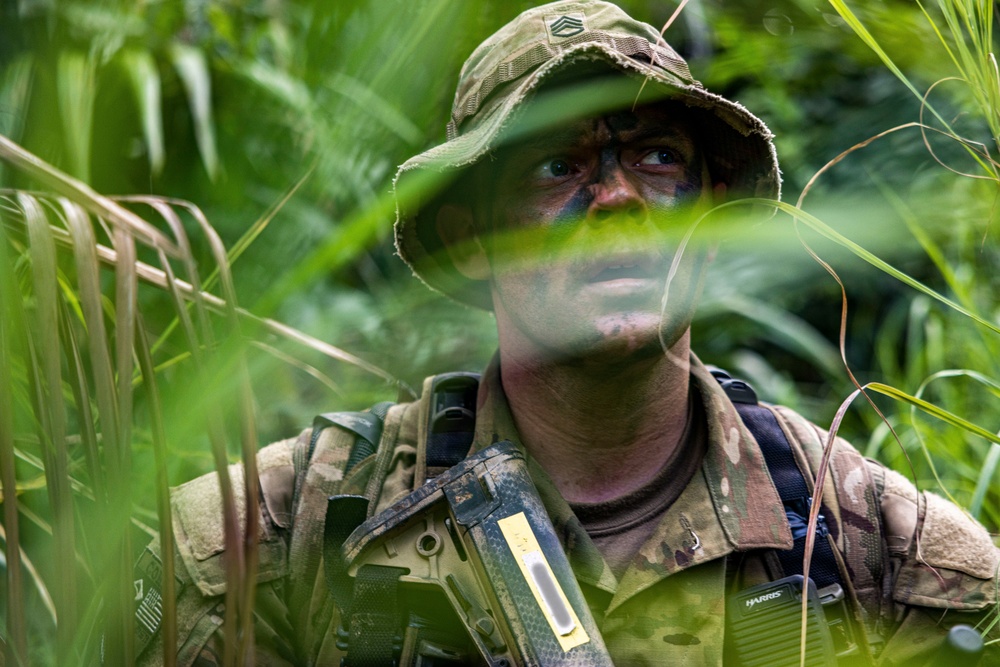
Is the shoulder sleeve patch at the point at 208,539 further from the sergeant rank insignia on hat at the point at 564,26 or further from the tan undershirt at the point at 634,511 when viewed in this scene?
the sergeant rank insignia on hat at the point at 564,26

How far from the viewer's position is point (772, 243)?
62.4 inches

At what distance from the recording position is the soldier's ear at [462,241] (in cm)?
222

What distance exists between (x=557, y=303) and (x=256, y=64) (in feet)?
4.58

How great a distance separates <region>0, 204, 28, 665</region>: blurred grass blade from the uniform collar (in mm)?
1097

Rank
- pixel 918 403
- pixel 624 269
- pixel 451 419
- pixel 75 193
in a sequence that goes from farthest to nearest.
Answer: pixel 451 419 < pixel 624 269 < pixel 918 403 < pixel 75 193

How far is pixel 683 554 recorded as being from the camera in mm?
1857

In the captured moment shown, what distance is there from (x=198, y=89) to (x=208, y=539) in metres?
1.13

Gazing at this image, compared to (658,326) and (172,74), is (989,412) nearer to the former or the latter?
(658,326)

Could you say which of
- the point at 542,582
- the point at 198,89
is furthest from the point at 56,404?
the point at 198,89

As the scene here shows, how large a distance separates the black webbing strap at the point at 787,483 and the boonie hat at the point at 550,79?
1.58 ft

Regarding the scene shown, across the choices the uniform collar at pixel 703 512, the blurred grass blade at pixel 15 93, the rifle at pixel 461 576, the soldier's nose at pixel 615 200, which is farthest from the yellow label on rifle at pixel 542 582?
the blurred grass blade at pixel 15 93

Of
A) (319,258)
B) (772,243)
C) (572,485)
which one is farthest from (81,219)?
(572,485)

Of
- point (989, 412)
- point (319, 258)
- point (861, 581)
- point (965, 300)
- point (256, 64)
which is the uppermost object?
point (256, 64)

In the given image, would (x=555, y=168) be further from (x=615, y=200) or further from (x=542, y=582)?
(x=542, y=582)
